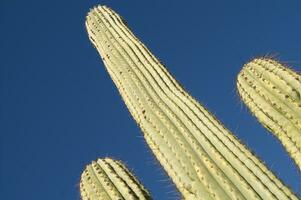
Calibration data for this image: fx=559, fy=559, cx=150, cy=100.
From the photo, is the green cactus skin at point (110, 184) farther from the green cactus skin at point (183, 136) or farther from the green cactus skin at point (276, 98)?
the green cactus skin at point (276, 98)

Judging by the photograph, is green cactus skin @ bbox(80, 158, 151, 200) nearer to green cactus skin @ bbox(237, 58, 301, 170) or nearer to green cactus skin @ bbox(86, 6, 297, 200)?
green cactus skin @ bbox(86, 6, 297, 200)

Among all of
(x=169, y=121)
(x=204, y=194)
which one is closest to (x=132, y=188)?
(x=169, y=121)

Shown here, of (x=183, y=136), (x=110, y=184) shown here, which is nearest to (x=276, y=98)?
(x=183, y=136)

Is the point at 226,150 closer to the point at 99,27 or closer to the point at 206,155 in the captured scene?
the point at 206,155

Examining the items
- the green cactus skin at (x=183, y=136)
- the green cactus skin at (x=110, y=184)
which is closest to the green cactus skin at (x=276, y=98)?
the green cactus skin at (x=183, y=136)

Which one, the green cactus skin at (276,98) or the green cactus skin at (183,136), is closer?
the green cactus skin at (183,136)

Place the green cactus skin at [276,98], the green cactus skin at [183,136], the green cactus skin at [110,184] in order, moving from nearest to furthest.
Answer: the green cactus skin at [183,136] < the green cactus skin at [276,98] < the green cactus skin at [110,184]

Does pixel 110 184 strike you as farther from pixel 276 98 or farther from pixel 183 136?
pixel 276 98

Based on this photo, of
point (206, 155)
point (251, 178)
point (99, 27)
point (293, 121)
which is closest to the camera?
point (251, 178)
